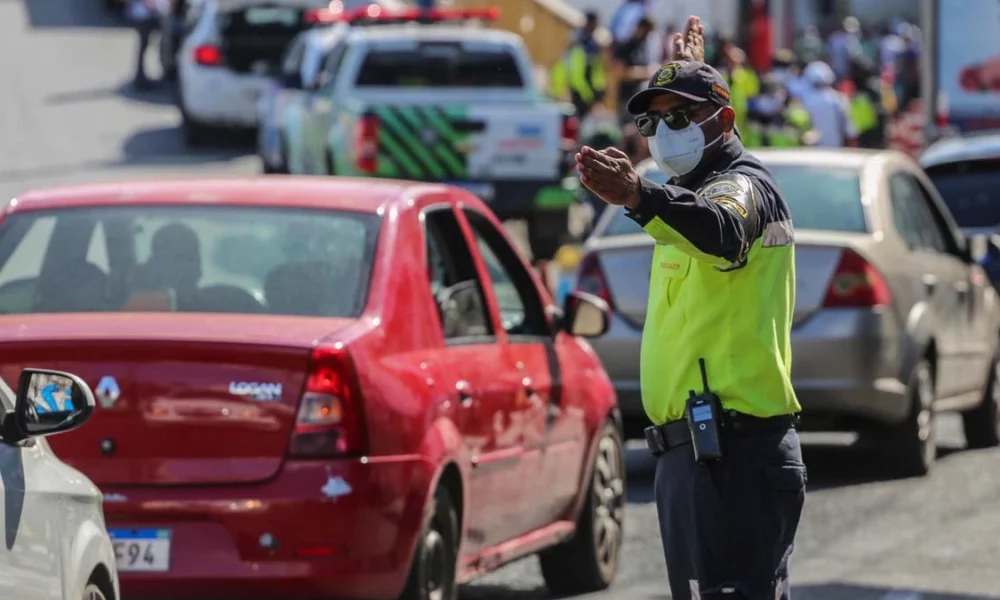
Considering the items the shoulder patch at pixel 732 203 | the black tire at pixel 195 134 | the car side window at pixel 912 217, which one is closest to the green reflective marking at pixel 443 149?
the car side window at pixel 912 217

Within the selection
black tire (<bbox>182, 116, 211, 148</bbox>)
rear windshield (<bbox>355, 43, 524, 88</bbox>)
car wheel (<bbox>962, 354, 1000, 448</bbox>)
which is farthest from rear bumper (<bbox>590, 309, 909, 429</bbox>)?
black tire (<bbox>182, 116, 211, 148</bbox>)

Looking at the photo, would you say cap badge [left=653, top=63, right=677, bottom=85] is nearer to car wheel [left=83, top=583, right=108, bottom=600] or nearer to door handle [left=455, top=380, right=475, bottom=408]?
car wheel [left=83, top=583, right=108, bottom=600]

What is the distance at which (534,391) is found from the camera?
27.7ft

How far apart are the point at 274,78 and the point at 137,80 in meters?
9.48

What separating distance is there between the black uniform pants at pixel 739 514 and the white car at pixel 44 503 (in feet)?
4.39

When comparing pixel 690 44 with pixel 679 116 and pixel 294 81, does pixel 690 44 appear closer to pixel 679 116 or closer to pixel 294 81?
pixel 679 116

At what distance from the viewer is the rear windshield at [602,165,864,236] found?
11.8 meters

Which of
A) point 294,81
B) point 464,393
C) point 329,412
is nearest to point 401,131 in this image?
point 294,81

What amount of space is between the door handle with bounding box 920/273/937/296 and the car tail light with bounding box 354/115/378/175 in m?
8.54

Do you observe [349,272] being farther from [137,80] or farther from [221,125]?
[137,80]

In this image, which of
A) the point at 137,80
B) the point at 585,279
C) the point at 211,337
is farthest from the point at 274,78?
the point at 211,337

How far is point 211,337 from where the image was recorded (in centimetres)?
689

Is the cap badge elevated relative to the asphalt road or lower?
elevated

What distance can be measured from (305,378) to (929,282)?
241 inches
